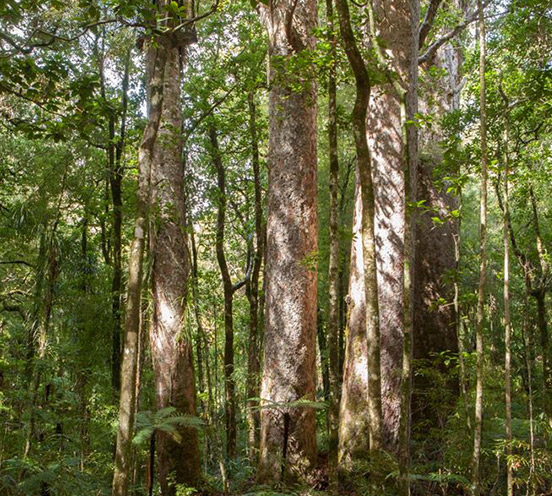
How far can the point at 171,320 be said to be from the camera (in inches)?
301

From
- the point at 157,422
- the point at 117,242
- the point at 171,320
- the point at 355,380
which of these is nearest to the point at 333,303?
the point at 355,380

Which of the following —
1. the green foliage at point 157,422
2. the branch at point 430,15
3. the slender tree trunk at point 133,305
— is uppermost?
the branch at point 430,15

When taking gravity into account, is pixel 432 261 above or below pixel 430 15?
below

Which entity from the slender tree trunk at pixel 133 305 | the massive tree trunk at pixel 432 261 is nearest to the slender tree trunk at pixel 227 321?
the massive tree trunk at pixel 432 261

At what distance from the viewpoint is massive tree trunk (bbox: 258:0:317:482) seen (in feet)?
21.7

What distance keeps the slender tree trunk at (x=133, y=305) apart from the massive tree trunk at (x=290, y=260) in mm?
2105

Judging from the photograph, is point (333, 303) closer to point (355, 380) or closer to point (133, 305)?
point (355, 380)

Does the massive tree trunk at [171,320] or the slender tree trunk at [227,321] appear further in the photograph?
the slender tree trunk at [227,321]

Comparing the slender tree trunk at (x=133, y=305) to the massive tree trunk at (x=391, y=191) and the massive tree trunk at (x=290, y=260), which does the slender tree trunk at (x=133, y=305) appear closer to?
the massive tree trunk at (x=290, y=260)

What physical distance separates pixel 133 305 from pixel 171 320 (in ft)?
11.4

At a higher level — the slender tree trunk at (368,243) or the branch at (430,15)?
the branch at (430,15)

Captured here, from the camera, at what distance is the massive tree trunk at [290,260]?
21.7 ft

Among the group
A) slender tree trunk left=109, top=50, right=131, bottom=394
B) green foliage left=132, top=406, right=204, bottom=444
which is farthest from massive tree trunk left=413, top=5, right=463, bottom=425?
slender tree trunk left=109, top=50, right=131, bottom=394

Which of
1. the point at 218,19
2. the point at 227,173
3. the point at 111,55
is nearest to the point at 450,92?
the point at 218,19
